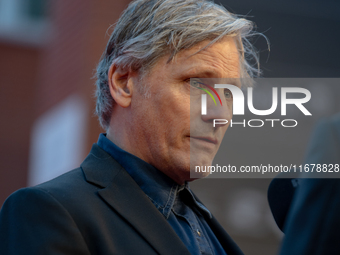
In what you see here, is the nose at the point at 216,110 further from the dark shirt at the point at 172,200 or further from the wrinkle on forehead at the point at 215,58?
the dark shirt at the point at 172,200

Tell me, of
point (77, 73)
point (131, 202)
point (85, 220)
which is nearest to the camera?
point (85, 220)

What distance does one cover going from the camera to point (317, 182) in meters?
0.71

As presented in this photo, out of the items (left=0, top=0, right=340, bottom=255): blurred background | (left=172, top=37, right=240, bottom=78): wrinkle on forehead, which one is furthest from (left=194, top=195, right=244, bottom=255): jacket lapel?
(left=0, top=0, right=340, bottom=255): blurred background

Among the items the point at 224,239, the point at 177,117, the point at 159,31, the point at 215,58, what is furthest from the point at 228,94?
the point at 224,239

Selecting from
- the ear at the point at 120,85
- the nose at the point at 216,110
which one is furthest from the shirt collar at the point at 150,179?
the nose at the point at 216,110

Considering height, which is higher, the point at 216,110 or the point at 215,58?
the point at 215,58

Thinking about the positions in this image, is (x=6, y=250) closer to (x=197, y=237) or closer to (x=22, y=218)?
(x=22, y=218)

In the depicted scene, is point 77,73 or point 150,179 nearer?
point 150,179

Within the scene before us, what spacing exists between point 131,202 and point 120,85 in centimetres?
54

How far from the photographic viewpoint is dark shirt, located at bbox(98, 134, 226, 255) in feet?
5.48

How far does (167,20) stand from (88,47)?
402 centimetres

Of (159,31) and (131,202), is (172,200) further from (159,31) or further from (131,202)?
(159,31)

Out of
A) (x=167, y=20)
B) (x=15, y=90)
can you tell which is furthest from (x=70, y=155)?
(x=167, y=20)

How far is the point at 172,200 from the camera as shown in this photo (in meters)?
1.73
